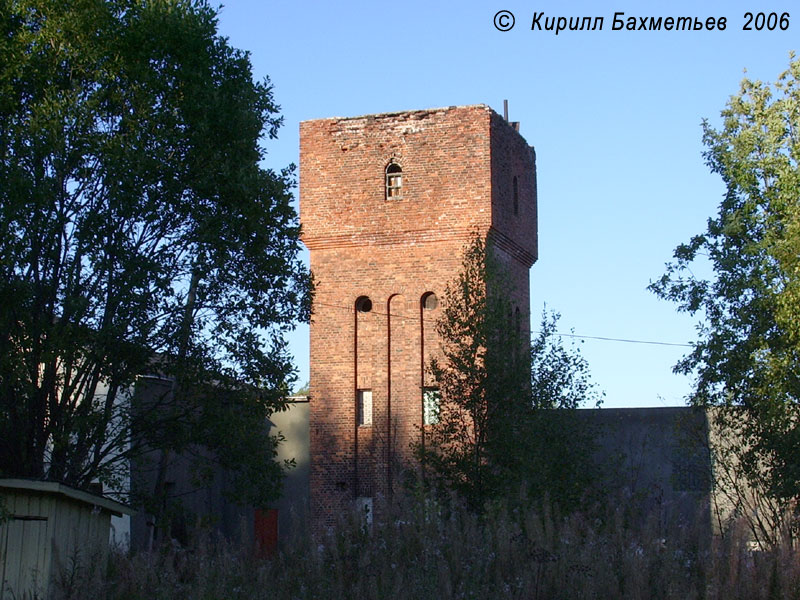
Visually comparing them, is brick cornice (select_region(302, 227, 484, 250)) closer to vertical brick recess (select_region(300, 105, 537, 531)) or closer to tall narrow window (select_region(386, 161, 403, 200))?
vertical brick recess (select_region(300, 105, 537, 531))

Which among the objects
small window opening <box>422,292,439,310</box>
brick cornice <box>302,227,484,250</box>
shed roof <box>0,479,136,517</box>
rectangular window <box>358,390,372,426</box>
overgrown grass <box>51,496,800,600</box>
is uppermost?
brick cornice <box>302,227,484,250</box>

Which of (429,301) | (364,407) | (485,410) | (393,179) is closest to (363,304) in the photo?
(429,301)

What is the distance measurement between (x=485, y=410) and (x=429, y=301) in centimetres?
1006

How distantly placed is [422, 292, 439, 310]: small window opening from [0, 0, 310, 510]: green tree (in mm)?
12383

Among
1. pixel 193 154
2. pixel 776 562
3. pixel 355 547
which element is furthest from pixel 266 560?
pixel 193 154

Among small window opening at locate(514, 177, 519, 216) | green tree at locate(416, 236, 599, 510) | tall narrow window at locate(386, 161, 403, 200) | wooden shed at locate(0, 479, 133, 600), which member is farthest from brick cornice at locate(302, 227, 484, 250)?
wooden shed at locate(0, 479, 133, 600)

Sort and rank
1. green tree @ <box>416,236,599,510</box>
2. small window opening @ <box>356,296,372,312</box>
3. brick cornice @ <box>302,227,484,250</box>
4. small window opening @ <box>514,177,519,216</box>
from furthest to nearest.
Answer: small window opening @ <box>514,177,519,216</box> → small window opening @ <box>356,296,372,312</box> → brick cornice @ <box>302,227,484,250</box> → green tree @ <box>416,236,599,510</box>

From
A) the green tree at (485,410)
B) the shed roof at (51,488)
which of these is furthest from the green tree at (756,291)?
the shed roof at (51,488)

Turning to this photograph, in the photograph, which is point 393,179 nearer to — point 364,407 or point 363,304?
point 363,304

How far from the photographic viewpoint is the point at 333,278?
1318 inches

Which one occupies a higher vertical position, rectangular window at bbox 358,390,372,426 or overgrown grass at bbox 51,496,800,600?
rectangular window at bbox 358,390,372,426

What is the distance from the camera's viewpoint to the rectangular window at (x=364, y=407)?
33.2 metres

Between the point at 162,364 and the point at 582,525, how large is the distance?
25.9 ft

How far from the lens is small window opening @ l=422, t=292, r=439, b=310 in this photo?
32.6m
